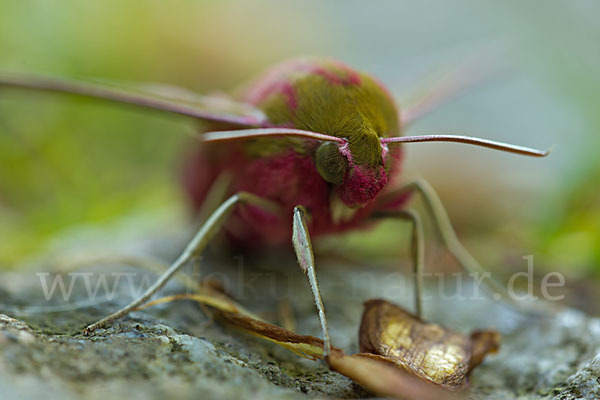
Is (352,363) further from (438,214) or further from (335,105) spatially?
(438,214)

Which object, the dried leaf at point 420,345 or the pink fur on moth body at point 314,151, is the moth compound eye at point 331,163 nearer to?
the pink fur on moth body at point 314,151

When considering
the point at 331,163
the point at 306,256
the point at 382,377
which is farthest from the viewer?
the point at 331,163


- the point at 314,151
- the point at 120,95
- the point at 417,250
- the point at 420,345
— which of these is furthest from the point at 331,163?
the point at 120,95

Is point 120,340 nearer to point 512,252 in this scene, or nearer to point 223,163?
point 223,163

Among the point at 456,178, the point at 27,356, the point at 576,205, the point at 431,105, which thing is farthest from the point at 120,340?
the point at 456,178

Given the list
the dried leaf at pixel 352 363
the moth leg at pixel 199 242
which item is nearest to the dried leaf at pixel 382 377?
the dried leaf at pixel 352 363

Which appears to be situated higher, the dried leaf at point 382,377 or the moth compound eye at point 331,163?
the moth compound eye at point 331,163
